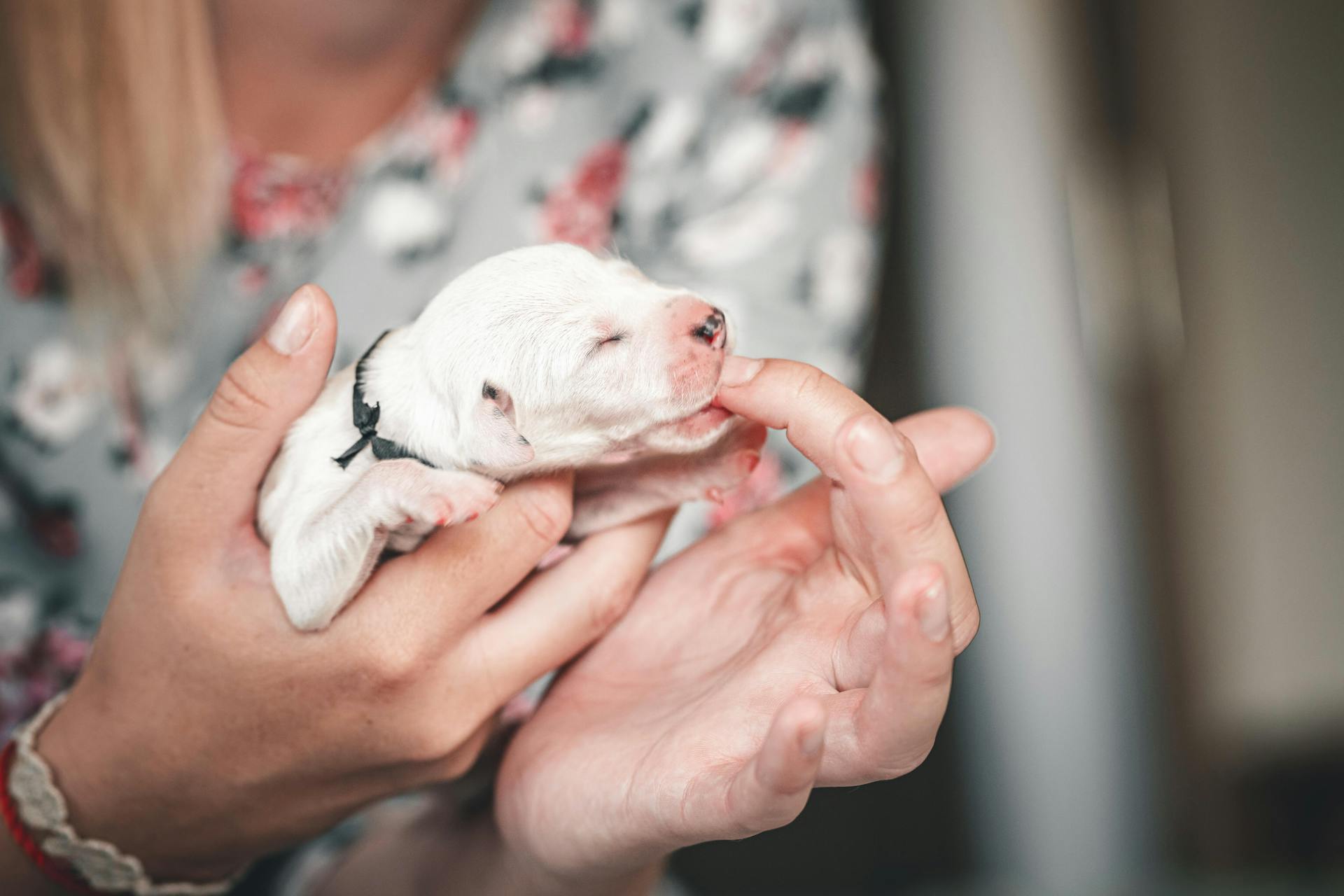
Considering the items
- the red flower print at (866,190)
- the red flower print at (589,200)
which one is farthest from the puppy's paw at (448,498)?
the red flower print at (866,190)

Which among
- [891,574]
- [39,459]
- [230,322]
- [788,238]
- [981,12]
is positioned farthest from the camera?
[981,12]

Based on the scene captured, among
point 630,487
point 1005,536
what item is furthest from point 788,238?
point 1005,536

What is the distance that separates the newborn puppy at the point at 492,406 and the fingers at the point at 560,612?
4.6 inches

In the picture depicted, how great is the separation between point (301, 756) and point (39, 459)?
2.50ft

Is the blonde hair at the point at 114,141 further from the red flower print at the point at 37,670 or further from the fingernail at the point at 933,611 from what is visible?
the fingernail at the point at 933,611

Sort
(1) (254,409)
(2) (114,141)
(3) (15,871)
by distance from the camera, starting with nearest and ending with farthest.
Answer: (1) (254,409) → (3) (15,871) → (2) (114,141)

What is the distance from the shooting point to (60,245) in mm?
1431

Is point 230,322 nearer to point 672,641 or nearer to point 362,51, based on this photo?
point 362,51

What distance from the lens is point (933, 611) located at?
65 centimetres

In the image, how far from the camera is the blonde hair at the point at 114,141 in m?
1.37

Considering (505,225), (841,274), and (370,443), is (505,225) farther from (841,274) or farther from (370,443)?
(370,443)

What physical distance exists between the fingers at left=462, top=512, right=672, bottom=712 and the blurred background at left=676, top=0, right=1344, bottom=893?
1.98 m

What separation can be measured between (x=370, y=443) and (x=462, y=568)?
5.7 inches

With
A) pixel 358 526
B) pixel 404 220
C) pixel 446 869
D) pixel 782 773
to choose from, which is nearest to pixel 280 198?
pixel 404 220
